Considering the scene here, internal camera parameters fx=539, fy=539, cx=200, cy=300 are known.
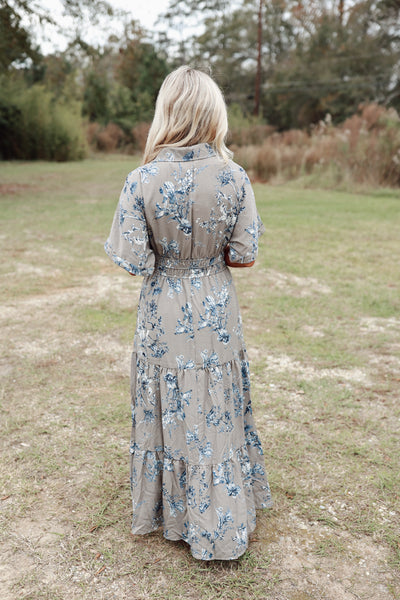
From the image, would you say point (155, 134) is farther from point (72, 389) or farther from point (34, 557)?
point (72, 389)

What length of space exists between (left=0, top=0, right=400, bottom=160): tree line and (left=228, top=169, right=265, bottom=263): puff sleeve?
20704 millimetres

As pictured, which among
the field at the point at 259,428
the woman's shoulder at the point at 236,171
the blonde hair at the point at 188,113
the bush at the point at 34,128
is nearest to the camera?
the blonde hair at the point at 188,113

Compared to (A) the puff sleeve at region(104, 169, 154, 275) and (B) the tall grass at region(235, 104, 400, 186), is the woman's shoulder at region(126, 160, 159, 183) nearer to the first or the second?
(A) the puff sleeve at region(104, 169, 154, 275)

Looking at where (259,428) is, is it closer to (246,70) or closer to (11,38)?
(11,38)

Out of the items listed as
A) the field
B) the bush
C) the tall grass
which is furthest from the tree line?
the field

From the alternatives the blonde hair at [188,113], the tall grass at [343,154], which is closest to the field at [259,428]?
the blonde hair at [188,113]

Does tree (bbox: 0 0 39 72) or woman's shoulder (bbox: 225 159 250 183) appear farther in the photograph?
tree (bbox: 0 0 39 72)

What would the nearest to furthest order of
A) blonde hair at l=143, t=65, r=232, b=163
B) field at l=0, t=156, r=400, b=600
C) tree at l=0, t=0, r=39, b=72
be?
blonde hair at l=143, t=65, r=232, b=163 → field at l=0, t=156, r=400, b=600 → tree at l=0, t=0, r=39, b=72

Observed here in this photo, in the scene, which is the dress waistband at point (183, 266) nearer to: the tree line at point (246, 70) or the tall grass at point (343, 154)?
the tall grass at point (343, 154)

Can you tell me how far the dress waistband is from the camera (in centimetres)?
199

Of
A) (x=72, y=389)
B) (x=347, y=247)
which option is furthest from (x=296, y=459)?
(x=347, y=247)

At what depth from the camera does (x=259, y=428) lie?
311 centimetres

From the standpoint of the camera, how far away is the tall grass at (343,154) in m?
12.5

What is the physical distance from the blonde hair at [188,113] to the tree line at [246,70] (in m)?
20.8
